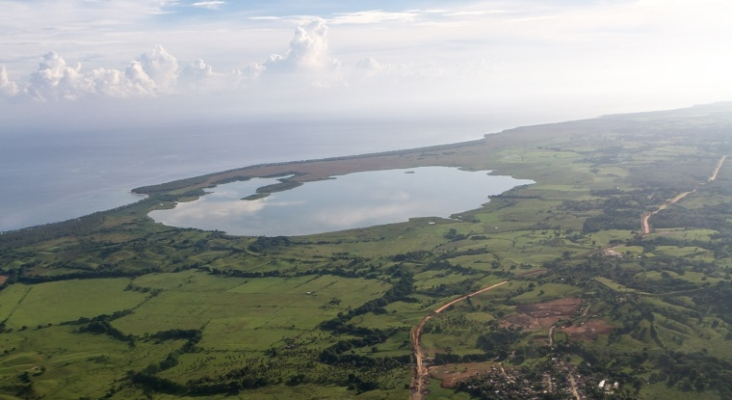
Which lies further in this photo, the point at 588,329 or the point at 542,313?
the point at 542,313

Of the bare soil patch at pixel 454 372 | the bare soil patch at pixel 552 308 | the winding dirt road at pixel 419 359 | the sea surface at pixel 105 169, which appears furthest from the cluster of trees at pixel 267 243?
the sea surface at pixel 105 169

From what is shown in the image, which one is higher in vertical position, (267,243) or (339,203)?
(339,203)

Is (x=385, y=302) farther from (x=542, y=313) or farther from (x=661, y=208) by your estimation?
(x=661, y=208)

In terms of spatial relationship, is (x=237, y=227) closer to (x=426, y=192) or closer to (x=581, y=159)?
(x=426, y=192)

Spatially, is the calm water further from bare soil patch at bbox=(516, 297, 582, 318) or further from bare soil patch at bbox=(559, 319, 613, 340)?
bare soil patch at bbox=(559, 319, 613, 340)

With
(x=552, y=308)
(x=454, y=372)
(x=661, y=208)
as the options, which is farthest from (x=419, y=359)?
(x=661, y=208)
